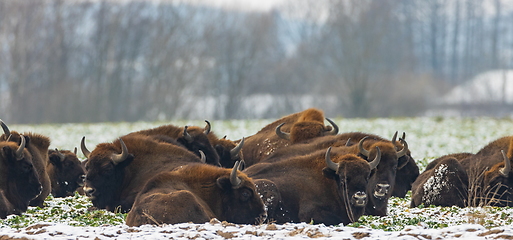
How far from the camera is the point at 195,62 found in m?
51.2

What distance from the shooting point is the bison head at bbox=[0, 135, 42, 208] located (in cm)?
845

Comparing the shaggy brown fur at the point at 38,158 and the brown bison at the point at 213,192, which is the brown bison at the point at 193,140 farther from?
the brown bison at the point at 213,192

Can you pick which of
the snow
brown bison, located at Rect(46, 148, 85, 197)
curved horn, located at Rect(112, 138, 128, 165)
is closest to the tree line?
the snow

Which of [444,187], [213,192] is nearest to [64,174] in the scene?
[213,192]

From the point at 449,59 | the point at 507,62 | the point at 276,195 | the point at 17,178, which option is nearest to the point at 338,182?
the point at 276,195

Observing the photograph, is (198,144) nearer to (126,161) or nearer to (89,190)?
(126,161)

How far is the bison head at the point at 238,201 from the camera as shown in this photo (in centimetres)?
698

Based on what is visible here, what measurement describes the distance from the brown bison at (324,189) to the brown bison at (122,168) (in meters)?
1.37

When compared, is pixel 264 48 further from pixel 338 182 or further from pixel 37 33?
pixel 338 182

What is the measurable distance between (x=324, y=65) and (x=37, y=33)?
2434 cm

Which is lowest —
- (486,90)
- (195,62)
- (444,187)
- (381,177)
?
(444,187)

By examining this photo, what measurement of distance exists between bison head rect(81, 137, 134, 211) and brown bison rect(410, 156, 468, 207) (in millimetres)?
4654

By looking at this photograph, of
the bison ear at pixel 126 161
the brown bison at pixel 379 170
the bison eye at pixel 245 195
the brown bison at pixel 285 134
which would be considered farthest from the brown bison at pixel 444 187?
the bison ear at pixel 126 161

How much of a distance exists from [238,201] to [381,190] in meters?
2.39
